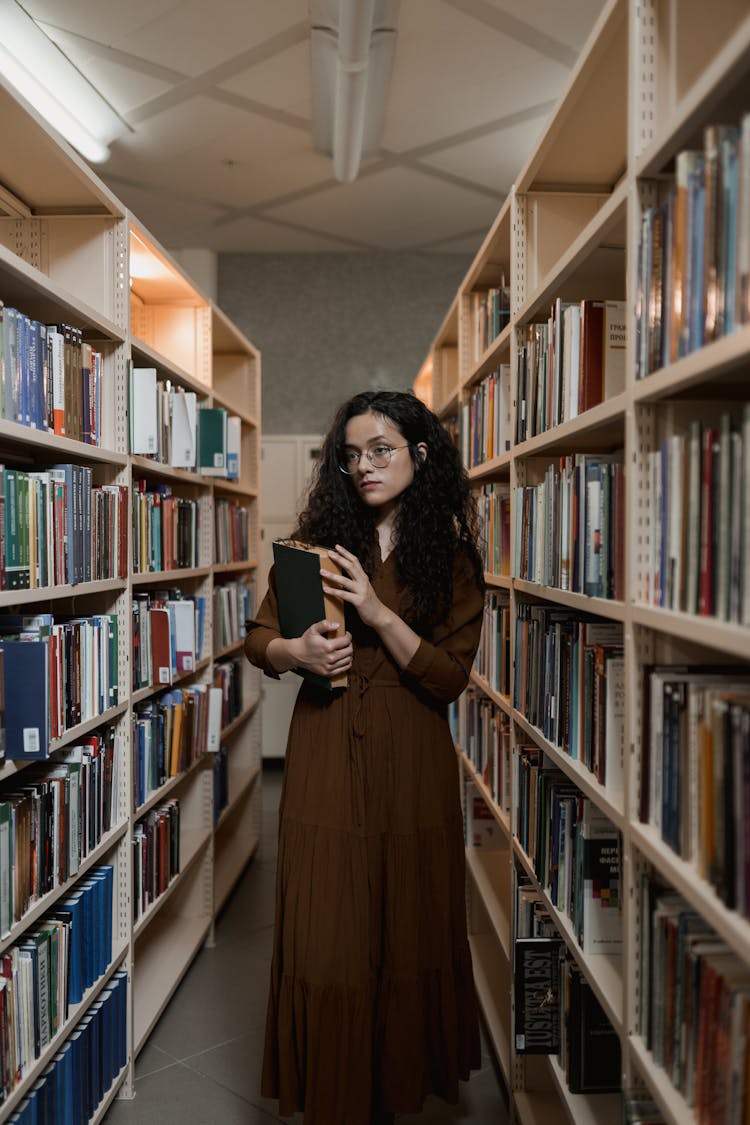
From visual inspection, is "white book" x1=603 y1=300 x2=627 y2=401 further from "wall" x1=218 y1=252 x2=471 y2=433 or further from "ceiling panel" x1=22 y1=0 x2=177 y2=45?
"wall" x1=218 y1=252 x2=471 y2=433

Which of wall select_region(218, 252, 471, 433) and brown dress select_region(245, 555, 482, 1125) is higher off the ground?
wall select_region(218, 252, 471, 433)

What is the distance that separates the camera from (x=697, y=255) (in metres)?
0.95

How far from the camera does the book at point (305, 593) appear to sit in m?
1.56

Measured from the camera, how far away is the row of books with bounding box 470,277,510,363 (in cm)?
248

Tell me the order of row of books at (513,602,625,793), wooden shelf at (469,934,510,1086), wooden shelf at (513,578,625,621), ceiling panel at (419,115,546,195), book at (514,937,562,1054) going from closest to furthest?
wooden shelf at (513,578,625,621) < row of books at (513,602,625,793) < book at (514,937,562,1054) < wooden shelf at (469,934,510,1086) < ceiling panel at (419,115,546,195)

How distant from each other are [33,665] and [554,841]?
1.08m

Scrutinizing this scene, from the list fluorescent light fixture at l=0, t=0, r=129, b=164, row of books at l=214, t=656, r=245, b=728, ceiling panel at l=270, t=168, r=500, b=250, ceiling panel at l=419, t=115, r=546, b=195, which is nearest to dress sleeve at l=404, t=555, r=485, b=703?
row of books at l=214, t=656, r=245, b=728

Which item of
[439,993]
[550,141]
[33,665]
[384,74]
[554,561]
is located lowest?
[439,993]

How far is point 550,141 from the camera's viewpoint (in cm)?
164

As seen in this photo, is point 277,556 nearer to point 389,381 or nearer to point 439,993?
point 439,993

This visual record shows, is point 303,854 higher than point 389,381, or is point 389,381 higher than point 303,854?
point 389,381

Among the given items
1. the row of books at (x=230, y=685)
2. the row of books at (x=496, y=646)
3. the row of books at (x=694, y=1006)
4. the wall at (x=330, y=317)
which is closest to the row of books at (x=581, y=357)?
the row of books at (x=496, y=646)

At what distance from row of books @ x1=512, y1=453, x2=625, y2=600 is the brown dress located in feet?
0.90

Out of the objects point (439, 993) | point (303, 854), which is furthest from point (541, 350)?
point (439, 993)
